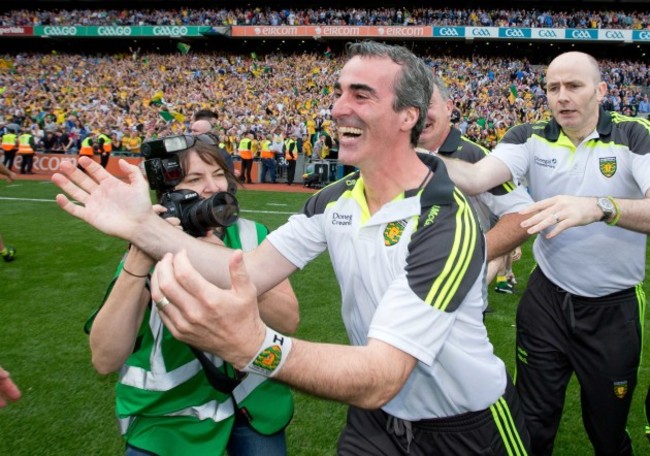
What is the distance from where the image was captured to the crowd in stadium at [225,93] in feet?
87.5

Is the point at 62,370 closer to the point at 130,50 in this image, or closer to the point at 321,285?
the point at 321,285

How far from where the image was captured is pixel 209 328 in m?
1.27

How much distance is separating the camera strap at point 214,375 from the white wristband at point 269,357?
0.84 meters

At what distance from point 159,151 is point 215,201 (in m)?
0.32

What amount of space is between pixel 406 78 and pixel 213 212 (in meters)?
0.87

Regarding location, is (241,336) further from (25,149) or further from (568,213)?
(25,149)

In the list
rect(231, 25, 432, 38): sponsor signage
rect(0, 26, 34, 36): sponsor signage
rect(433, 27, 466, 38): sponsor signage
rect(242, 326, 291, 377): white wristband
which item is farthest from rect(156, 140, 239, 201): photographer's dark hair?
rect(0, 26, 34, 36): sponsor signage

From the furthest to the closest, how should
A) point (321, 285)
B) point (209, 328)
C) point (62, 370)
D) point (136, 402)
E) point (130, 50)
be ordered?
point (130, 50) → point (321, 285) → point (62, 370) → point (136, 402) → point (209, 328)

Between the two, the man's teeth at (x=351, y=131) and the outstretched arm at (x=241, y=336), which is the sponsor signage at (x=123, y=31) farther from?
the outstretched arm at (x=241, y=336)

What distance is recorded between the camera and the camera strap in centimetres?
213

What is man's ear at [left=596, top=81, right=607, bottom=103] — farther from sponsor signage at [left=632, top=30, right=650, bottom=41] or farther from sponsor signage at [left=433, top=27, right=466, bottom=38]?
sponsor signage at [left=632, top=30, right=650, bottom=41]

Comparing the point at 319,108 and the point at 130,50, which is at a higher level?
the point at 130,50

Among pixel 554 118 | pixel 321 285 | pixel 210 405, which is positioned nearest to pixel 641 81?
pixel 321 285

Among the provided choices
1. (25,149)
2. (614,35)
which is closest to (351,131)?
(25,149)
